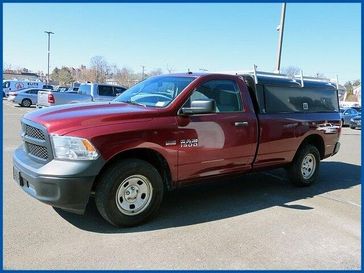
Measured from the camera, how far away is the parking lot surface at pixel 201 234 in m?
3.90

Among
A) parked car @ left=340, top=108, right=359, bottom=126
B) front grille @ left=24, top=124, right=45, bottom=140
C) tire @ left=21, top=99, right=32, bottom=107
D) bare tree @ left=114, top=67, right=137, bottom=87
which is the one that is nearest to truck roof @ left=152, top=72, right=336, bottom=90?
front grille @ left=24, top=124, right=45, bottom=140

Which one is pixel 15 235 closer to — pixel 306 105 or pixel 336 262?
pixel 336 262

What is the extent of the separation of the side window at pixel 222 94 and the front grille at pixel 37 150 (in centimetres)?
209

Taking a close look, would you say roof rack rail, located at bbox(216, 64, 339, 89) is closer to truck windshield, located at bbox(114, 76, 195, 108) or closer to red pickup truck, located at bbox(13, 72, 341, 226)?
red pickup truck, located at bbox(13, 72, 341, 226)

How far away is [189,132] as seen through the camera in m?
5.06

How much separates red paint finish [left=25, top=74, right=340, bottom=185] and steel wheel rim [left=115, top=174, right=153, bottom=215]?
39 cm

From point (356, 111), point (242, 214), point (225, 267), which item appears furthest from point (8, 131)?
point (356, 111)

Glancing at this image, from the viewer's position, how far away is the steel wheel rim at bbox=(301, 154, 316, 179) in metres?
7.09

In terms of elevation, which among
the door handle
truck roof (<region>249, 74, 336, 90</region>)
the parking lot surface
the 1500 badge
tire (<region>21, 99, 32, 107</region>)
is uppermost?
truck roof (<region>249, 74, 336, 90</region>)

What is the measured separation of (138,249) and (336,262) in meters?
2.07

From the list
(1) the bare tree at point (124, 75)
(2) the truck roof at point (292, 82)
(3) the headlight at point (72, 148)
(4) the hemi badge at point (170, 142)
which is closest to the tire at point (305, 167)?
(2) the truck roof at point (292, 82)

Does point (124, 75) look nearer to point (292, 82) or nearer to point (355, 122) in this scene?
point (355, 122)

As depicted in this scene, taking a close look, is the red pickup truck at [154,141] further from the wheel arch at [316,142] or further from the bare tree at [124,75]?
the bare tree at [124,75]

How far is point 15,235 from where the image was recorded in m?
4.34
